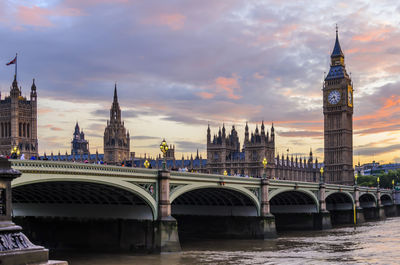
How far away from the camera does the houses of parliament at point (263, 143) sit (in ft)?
502

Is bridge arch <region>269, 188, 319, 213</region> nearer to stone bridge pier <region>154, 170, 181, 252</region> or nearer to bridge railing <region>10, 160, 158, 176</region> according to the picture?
stone bridge pier <region>154, 170, 181, 252</region>

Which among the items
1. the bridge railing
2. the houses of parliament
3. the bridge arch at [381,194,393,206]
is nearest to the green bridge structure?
the bridge railing

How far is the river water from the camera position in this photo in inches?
1625

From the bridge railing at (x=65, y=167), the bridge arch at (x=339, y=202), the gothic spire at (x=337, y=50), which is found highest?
the gothic spire at (x=337, y=50)

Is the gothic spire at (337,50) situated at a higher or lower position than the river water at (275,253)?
higher

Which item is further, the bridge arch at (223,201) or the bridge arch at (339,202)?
the bridge arch at (339,202)

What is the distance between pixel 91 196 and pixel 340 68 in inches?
5440

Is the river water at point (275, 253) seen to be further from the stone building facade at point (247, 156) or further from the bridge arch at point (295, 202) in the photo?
the stone building facade at point (247, 156)

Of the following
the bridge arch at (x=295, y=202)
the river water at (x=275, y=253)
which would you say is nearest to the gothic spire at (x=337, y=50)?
the bridge arch at (x=295, y=202)

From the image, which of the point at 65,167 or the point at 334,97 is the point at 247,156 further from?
the point at 65,167

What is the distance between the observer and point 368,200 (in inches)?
4560

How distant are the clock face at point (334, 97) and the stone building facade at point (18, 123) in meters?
94.6

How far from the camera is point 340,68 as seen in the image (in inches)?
6786

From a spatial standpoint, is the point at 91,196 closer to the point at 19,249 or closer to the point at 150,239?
the point at 150,239
